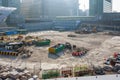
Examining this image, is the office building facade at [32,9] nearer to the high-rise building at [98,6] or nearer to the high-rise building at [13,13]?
the high-rise building at [13,13]

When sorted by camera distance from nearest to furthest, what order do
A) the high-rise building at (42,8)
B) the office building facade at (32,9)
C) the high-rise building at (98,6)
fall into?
the high-rise building at (98,6) < the high-rise building at (42,8) < the office building facade at (32,9)

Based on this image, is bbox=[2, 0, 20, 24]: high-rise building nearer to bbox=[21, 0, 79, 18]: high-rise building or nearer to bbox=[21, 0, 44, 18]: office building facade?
bbox=[21, 0, 44, 18]: office building facade

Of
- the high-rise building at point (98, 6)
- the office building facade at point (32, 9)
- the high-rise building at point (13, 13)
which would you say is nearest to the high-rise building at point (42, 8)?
the office building facade at point (32, 9)

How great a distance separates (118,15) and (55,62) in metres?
103

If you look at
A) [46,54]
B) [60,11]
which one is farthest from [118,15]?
[46,54]

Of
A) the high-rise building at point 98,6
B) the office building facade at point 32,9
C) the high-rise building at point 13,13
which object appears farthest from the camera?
the office building facade at point 32,9

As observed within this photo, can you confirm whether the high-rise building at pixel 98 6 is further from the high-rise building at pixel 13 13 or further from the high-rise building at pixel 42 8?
the high-rise building at pixel 13 13

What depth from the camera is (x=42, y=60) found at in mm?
43750

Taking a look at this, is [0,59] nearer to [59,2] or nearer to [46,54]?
[46,54]

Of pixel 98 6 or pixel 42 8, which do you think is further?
pixel 42 8

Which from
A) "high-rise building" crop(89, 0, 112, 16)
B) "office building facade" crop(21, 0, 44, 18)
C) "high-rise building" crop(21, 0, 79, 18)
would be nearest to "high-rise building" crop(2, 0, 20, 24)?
"office building facade" crop(21, 0, 44, 18)

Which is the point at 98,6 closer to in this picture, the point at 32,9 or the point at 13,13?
the point at 32,9

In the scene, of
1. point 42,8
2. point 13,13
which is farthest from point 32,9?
point 13,13

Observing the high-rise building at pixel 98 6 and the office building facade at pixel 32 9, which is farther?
the office building facade at pixel 32 9
